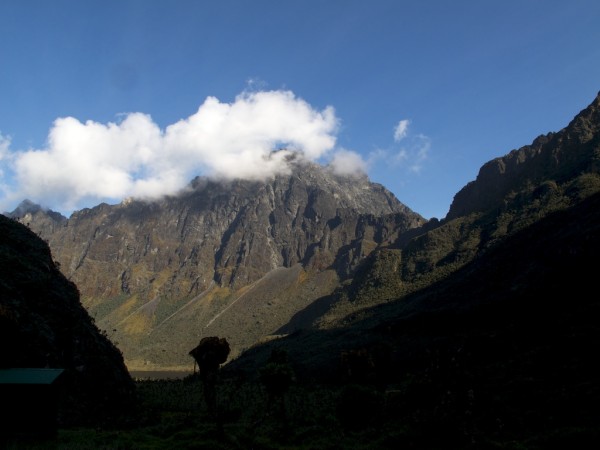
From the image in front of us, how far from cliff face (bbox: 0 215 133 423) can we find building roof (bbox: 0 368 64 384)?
586 centimetres

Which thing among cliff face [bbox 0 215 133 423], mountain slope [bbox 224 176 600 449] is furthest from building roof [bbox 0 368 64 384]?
mountain slope [bbox 224 176 600 449]

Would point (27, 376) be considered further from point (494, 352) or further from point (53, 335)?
point (494, 352)

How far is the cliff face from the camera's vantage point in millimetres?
49969

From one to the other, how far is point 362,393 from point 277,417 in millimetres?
22421

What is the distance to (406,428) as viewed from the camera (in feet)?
153

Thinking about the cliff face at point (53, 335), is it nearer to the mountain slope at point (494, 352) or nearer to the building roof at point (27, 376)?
the building roof at point (27, 376)

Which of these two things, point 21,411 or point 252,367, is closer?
point 21,411

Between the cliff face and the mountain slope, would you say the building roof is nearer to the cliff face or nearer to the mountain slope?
the cliff face

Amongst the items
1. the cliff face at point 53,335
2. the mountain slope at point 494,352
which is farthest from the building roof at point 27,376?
the mountain slope at point 494,352

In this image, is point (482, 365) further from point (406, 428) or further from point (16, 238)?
point (16, 238)

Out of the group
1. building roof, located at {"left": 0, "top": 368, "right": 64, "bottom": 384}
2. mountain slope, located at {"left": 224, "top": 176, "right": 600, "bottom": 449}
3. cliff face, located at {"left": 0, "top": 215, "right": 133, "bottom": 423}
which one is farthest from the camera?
cliff face, located at {"left": 0, "top": 215, "right": 133, "bottom": 423}

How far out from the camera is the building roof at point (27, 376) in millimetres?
35188

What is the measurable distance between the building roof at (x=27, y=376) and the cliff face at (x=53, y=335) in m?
5.86

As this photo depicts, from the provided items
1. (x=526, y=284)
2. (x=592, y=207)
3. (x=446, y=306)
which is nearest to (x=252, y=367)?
(x=446, y=306)
